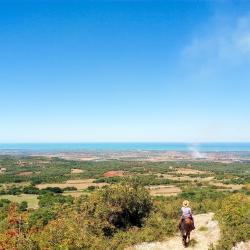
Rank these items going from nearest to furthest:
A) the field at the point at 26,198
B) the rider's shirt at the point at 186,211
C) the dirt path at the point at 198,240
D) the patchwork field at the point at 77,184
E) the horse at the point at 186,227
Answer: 1. the rider's shirt at the point at 186,211
2. the horse at the point at 186,227
3. the dirt path at the point at 198,240
4. the field at the point at 26,198
5. the patchwork field at the point at 77,184

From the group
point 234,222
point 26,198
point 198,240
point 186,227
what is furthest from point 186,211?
point 26,198

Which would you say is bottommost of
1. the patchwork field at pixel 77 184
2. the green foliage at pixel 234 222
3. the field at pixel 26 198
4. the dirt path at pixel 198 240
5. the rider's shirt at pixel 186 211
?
the field at pixel 26 198

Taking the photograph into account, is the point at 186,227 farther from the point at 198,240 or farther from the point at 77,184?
the point at 77,184

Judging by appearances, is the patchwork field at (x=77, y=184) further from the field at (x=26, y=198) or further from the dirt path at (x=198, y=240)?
the dirt path at (x=198, y=240)

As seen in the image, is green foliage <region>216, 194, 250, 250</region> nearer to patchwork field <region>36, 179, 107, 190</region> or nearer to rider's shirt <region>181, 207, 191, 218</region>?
rider's shirt <region>181, 207, 191, 218</region>

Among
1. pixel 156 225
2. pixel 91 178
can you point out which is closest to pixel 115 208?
pixel 156 225

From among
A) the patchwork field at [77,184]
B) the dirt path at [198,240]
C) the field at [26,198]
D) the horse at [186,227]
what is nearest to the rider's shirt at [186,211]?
the horse at [186,227]

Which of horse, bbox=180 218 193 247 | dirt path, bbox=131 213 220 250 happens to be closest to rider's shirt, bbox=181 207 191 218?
horse, bbox=180 218 193 247

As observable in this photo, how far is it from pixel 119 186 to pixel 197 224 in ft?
30.5

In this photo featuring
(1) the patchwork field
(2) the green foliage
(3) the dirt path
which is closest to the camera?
(2) the green foliage

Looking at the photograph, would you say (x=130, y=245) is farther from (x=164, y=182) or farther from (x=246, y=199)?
(x=164, y=182)

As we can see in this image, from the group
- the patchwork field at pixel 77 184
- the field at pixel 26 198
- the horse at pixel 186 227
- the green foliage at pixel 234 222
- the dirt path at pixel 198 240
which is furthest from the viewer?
the patchwork field at pixel 77 184

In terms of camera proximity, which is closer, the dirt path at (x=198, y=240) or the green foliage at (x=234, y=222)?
the green foliage at (x=234, y=222)

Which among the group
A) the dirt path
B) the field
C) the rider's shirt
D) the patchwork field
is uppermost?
the rider's shirt
